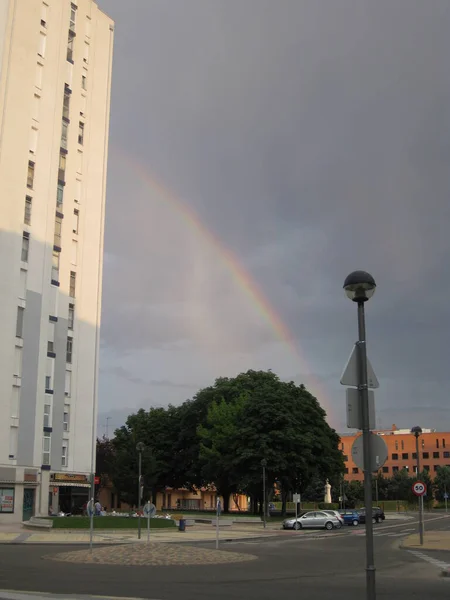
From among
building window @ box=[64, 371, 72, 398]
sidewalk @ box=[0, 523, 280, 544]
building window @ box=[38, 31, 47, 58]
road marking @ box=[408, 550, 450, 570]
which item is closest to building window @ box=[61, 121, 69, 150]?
building window @ box=[38, 31, 47, 58]

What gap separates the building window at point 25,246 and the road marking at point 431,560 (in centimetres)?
3939

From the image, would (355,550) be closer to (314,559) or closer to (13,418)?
(314,559)

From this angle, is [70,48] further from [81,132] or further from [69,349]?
[69,349]

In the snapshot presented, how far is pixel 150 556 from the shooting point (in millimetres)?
22531

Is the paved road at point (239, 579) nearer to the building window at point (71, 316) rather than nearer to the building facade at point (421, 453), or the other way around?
the building window at point (71, 316)

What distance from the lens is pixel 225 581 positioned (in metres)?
17.1

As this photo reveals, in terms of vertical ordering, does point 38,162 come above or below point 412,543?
above

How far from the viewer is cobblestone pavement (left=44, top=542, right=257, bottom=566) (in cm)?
2198

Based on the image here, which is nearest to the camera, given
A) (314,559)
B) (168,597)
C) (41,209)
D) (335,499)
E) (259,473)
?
(168,597)

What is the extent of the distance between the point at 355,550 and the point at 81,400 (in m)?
35.7

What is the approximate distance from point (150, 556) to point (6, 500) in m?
33.1

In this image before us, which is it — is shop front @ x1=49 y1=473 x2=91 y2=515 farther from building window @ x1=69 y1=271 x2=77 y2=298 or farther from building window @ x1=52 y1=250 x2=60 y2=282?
building window @ x1=52 y1=250 x2=60 y2=282

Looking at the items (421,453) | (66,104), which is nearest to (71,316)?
(66,104)

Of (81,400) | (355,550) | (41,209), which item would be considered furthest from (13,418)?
(355,550)
